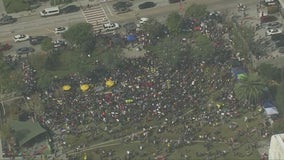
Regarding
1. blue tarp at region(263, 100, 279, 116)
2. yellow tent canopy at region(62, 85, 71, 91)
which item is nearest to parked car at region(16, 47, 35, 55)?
yellow tent canopy at region(62, 85, 71, 91)

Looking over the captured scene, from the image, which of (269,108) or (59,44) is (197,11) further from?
(269,108)

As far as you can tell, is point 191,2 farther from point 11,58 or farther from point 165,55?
point 11,58

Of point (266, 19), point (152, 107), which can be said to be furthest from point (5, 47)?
point (266, 19)

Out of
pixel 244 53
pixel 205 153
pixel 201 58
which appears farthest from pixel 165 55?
pixel 205 153

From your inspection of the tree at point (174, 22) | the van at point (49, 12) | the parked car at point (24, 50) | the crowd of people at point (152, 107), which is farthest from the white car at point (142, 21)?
the parked car at point (24, 50)

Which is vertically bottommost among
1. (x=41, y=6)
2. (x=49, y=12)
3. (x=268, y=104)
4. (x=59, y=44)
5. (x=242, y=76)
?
(x=268, y=104)

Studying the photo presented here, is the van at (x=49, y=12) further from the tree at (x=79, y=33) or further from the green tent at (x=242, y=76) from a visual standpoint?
the green tent at (x=242, y=76)
